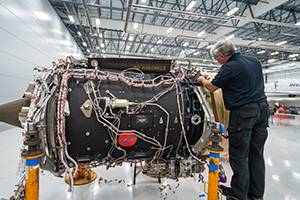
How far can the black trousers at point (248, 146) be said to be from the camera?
183cm

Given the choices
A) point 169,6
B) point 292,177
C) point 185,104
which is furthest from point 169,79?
point 169,6

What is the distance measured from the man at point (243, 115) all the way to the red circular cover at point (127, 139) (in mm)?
1114

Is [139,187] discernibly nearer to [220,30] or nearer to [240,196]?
[240,196]

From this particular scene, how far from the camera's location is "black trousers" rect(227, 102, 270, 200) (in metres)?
1.83

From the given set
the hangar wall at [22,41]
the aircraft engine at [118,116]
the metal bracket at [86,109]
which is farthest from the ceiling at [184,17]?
the metal bracket at [86,109]

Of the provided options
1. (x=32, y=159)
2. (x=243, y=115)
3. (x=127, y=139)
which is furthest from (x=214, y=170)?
(x=32, y=159)

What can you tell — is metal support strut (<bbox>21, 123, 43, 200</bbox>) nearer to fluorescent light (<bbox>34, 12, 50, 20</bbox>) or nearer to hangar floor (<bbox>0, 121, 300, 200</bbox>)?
hangar floor (<bbox>0, 121, 300, 200</bbox>)

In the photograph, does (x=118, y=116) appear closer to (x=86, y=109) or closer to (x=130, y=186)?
(x=86, y=109)

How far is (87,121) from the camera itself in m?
1.78

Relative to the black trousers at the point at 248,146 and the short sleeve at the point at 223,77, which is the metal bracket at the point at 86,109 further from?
the black trousers at the point at 248,146

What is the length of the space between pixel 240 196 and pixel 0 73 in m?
6.49

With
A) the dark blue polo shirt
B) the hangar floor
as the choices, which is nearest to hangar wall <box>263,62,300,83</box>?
the hangar floor

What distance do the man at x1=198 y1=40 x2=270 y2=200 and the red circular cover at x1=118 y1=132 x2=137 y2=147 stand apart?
1.11 m

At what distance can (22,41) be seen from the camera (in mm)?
5742
